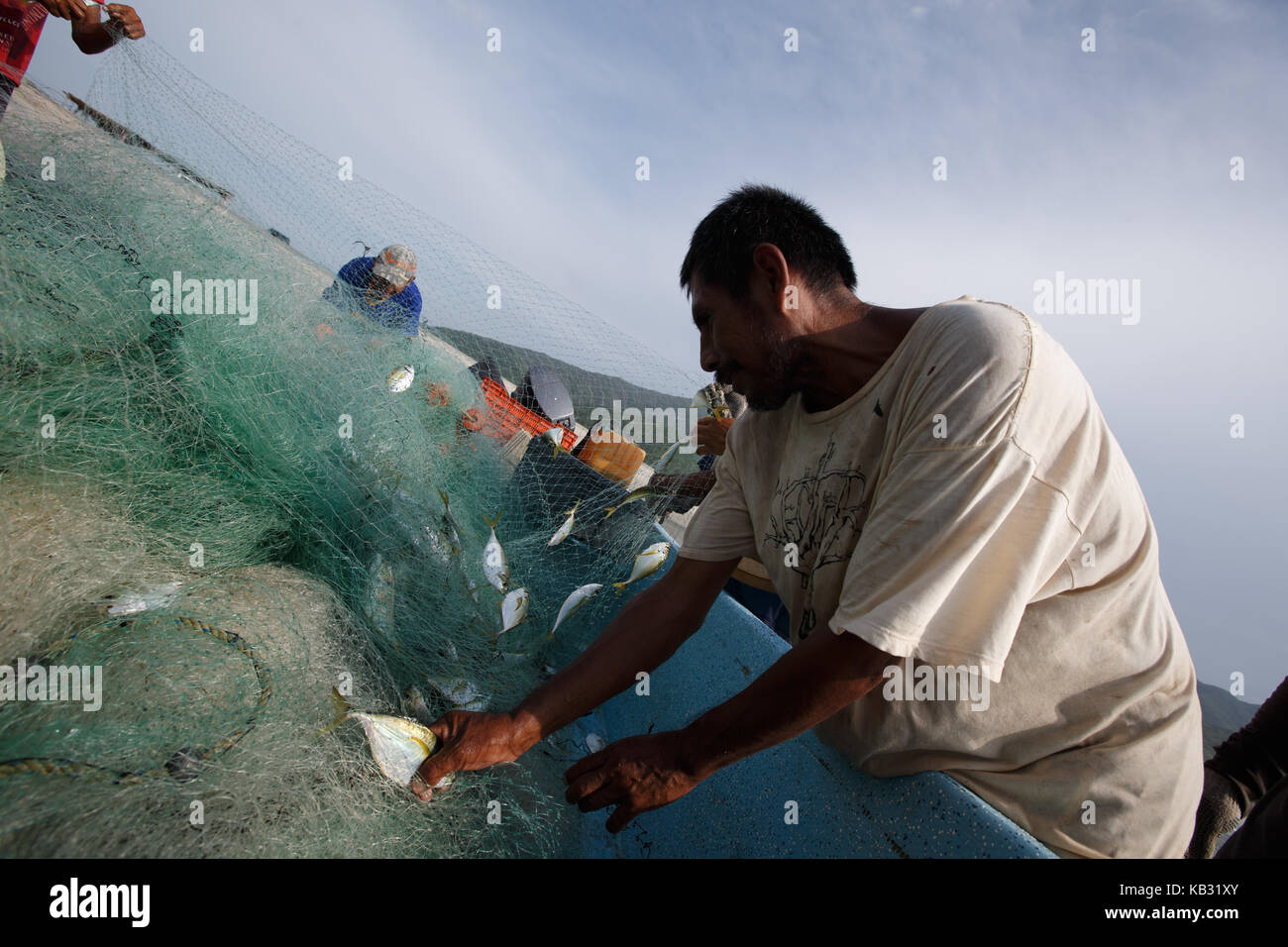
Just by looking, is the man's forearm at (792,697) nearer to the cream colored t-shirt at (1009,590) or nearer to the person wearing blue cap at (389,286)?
the cream colored t-shirt at (1009,590)

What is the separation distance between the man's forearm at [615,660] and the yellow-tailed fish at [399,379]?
1.47 meters

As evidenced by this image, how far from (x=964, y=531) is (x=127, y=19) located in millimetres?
3733

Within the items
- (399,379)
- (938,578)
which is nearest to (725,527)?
(938,578)

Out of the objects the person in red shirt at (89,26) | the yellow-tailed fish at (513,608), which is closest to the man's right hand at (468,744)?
the yellow-tailed fish at (513,608)

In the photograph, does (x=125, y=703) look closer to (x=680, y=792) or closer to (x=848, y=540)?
(x=680, y=792)

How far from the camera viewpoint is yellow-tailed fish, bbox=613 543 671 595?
115 inches

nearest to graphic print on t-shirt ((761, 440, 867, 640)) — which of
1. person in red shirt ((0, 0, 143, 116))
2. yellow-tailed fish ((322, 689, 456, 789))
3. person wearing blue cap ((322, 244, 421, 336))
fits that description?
yellow-tailed fish ((322, 689, 456, 789))

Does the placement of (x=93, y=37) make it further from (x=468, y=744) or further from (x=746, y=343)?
(x=468, y=744)

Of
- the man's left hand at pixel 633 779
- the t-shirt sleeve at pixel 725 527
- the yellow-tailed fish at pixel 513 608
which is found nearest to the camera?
the man's left hand at pixel 633 779

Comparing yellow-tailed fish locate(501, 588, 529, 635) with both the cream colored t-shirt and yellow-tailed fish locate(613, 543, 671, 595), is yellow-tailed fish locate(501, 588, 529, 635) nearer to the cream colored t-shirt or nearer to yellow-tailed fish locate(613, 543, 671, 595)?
yellow-tailed fish locate(613, 543, 671, 595)

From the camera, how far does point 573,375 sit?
223 inches

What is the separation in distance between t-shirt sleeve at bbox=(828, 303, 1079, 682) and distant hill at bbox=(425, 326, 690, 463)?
3.94 m

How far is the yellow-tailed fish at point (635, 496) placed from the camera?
3151 millimetres

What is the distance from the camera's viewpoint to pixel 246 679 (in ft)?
4.62
